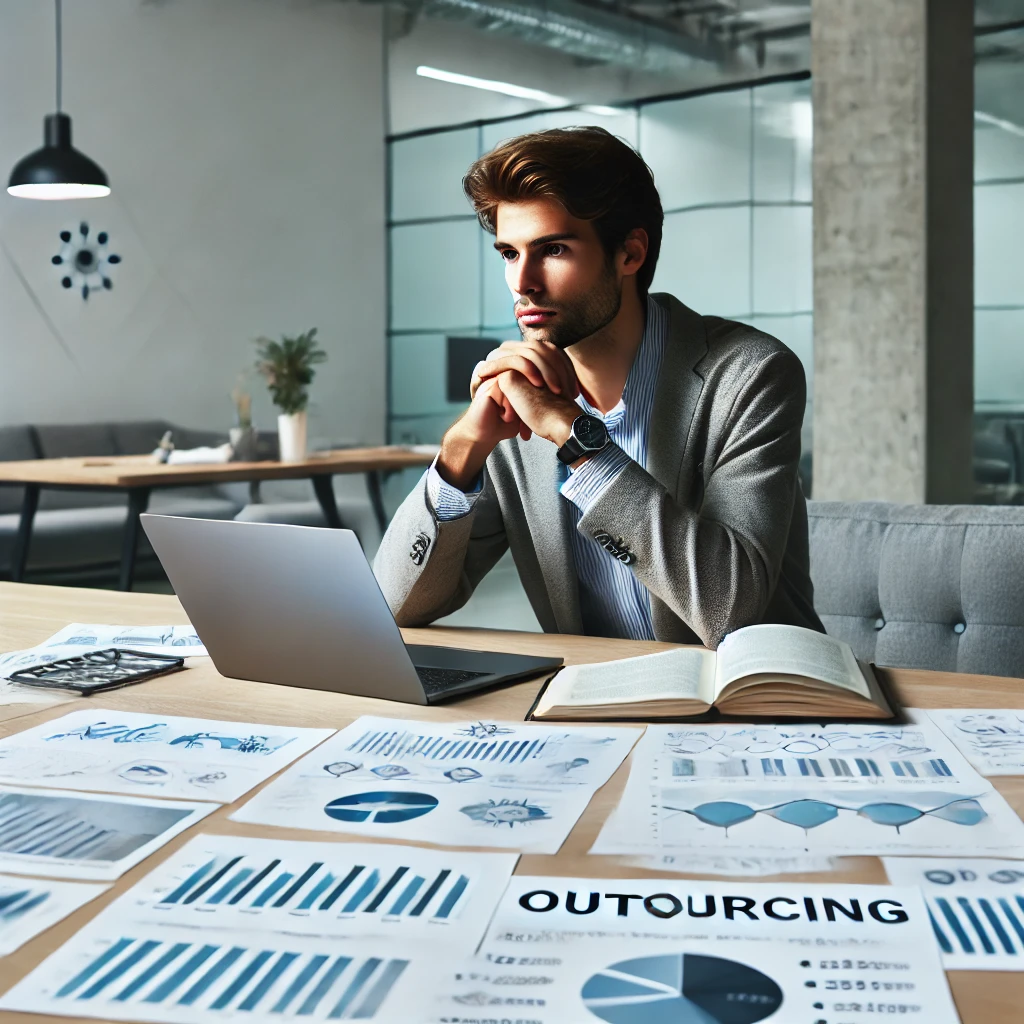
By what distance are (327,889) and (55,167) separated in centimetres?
498

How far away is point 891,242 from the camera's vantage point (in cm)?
319

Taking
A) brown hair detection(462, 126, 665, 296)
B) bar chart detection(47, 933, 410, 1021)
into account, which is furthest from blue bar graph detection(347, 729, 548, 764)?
brown hair detection(462, 126, 665, 296)

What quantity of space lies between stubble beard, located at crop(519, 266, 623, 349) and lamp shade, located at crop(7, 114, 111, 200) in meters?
3.96

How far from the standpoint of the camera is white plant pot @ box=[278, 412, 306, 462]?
5086 mm

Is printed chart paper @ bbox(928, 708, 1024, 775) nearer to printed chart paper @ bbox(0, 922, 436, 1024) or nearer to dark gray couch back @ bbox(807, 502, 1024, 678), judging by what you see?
printed chart paper @ bbox(0, 922, 436, 1024)

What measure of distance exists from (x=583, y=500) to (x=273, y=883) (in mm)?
743

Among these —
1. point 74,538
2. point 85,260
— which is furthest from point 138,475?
point 85,260

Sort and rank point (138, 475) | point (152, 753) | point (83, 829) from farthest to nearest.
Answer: point (138, 475), point (152, 753), point (83, 829)

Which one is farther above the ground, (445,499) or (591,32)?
(591,32)

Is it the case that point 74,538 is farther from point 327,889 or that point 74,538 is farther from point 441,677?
point 327,889

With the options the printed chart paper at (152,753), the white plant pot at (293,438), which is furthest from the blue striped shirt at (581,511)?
the white plant pot at (293,438)

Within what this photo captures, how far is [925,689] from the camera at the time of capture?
1.10m

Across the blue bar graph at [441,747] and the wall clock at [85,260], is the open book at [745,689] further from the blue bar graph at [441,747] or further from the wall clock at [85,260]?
the wall clock at [85,260]

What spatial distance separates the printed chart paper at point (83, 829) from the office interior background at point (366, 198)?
4.27m
